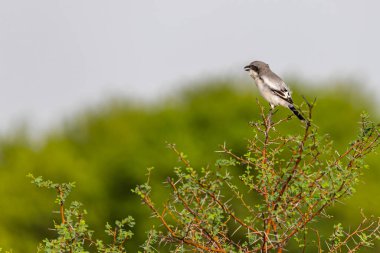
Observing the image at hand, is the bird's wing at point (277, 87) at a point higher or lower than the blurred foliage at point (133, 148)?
lower

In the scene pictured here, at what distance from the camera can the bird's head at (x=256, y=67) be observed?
549 inches

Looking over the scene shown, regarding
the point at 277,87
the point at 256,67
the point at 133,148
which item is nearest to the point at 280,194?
the point at 277,87

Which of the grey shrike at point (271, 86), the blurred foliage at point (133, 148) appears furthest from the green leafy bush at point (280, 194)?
the blurred foliage at point (133, 148)

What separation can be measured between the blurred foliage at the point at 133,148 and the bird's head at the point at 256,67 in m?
23.2

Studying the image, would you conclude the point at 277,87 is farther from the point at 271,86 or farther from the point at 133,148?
the point at 133,148

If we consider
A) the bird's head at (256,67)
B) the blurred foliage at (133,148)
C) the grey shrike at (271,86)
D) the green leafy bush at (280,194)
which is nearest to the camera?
the green leafy bush at (280,194)

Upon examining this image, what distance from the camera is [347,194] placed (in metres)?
8.91

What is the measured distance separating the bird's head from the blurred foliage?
76.1 ft

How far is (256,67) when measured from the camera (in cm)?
1402

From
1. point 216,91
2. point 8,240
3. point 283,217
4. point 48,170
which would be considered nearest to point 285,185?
point 283,217

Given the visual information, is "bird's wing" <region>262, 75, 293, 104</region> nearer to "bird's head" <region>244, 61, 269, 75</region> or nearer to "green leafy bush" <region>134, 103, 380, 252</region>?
"bird's head" <region>244, 61, 269, 75</region>

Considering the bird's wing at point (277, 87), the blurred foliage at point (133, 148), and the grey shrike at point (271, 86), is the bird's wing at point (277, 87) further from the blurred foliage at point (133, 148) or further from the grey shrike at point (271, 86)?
the blurred foliage at point (133, 148)

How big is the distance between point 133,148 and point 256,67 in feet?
95.3

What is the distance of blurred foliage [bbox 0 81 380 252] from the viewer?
130ft
